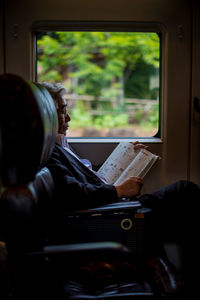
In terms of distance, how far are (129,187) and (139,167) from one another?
0.27m

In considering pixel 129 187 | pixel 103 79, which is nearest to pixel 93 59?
pixel 103 79

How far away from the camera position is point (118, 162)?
6.97 ft

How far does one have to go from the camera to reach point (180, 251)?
167cm

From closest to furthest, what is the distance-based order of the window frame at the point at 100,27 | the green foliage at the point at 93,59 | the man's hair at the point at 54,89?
the man's hair at the point at 54,89 → the window frame at the point at 100,27 → the green foliage at the point at 93,59

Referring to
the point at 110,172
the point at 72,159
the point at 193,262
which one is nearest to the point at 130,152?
the point at 110,172

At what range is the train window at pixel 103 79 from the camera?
661cm

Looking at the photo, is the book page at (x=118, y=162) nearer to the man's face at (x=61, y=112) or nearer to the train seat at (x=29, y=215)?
the man's face at (x=61, y=112)

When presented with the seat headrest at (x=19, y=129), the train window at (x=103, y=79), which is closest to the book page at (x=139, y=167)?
the seat headrest at (x=19, y=129)

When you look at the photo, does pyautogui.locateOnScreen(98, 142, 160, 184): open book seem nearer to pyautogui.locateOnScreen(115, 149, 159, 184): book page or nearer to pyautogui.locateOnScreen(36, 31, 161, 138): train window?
pyautogui.locateOnScreen(115, 149, 159, 184): book page

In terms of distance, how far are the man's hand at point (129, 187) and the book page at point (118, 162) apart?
0.26 meters

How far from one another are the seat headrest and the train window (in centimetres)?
502

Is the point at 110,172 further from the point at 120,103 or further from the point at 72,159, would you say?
the point at 120,103

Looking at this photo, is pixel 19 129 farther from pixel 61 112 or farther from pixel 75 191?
pixel 61 112

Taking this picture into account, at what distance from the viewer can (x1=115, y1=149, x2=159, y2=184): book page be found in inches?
78.9
